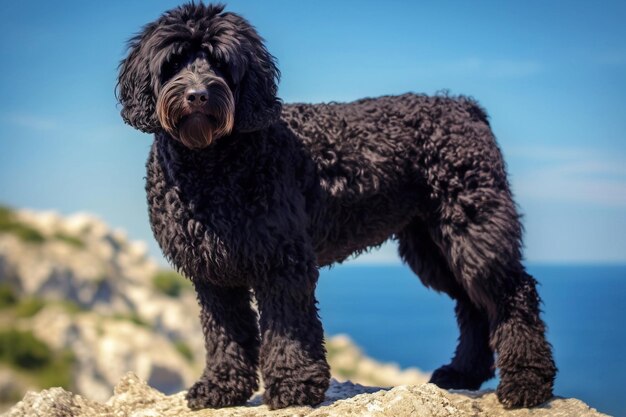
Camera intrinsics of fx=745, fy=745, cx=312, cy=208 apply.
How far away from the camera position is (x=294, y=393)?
5379 millimetres

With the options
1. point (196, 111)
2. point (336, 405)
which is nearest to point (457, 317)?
point (336, 405)

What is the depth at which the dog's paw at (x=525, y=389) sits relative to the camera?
600 cm

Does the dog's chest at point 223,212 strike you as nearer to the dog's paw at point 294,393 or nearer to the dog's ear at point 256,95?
the dog's ear at point 256,95

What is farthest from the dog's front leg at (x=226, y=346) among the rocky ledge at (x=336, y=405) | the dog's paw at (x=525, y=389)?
the dog's paw at (x=525, y=389)

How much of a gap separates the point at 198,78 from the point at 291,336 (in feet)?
6.30

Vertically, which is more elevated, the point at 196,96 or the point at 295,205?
the point at 196,96

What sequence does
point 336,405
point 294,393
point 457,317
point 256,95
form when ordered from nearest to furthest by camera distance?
point 256,95 < point 336,405 < point 294,393 < point 457,317

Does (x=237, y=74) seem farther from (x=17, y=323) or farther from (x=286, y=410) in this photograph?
(x=17, y=323)

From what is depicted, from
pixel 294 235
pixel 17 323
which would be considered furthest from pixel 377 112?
pixel 17 323

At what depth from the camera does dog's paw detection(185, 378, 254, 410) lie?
5.74m

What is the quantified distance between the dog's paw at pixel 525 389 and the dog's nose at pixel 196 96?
3.37 meters

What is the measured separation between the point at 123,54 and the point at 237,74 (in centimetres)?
99

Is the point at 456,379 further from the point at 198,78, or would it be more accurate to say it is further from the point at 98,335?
the point at 98,335

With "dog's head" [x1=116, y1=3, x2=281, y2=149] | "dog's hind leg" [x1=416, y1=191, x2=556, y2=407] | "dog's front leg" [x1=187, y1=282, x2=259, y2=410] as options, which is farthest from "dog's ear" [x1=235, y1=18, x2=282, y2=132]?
"dog's hind leg" [x1=416, y1=191, x2=556, y2=407]
